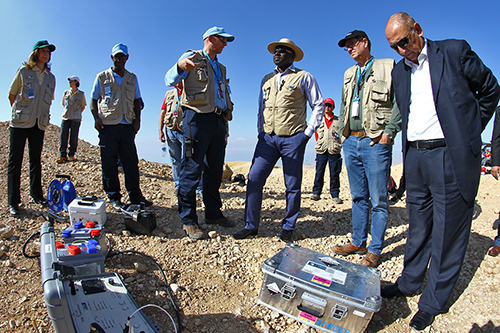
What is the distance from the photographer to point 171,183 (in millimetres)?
6008

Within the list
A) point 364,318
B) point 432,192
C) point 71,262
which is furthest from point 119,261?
point 432,192

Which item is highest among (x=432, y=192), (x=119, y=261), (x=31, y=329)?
(x=432, y=192)

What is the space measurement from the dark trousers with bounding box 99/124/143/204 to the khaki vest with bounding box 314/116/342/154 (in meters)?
3.63

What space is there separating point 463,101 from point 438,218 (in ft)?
2.78

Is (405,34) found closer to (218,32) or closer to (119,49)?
(218,32)

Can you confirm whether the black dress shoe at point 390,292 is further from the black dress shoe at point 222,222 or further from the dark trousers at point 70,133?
the dark trousers at point 70,133

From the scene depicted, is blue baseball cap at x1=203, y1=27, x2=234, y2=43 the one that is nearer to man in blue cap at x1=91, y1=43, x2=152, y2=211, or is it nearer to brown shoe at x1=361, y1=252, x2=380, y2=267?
Result: man in blue cap at x1=91, y1=43, x2=152, y2=211

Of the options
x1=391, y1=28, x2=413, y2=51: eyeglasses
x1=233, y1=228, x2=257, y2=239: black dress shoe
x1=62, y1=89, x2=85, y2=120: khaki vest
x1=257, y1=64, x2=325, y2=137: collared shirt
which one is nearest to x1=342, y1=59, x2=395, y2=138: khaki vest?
x1=257, y1=64, x2=325, y2=137: collared shirt

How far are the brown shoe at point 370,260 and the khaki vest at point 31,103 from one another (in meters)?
4.28

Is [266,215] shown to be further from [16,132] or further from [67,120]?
[67,120]

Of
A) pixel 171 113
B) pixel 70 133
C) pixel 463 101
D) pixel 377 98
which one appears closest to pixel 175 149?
pixel 171 113

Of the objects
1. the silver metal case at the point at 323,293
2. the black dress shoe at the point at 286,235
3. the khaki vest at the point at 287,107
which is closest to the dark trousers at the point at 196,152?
the khaki vest at the point at 287,107

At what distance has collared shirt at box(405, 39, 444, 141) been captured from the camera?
85.0 inches

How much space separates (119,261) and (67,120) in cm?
568
